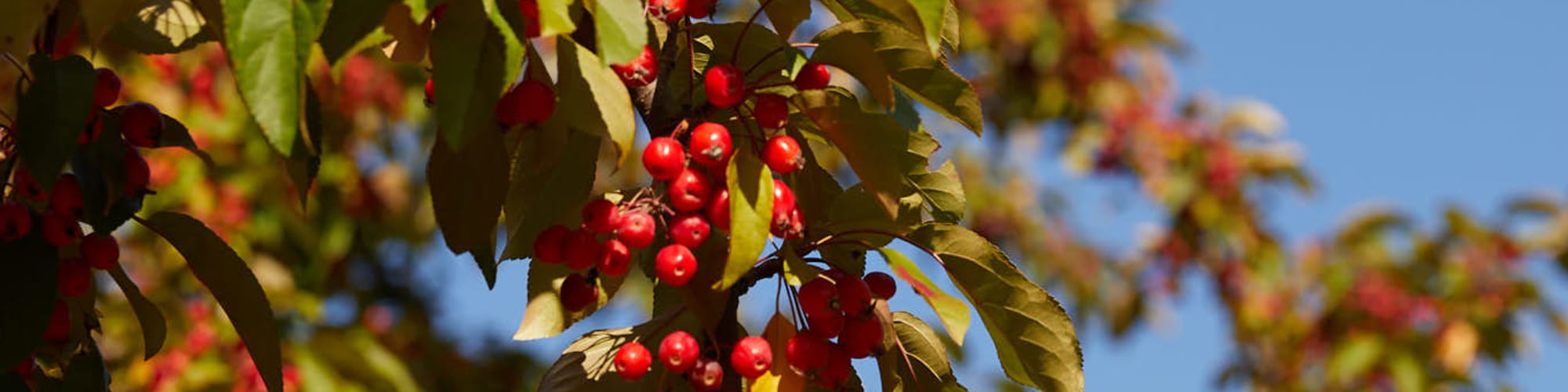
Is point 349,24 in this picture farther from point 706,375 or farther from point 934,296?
point 934,296

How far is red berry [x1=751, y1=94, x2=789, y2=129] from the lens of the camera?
119 cm

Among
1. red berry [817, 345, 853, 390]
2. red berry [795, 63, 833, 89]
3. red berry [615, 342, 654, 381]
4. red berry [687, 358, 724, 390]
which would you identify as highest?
red berry [795, 63, 833, 89]

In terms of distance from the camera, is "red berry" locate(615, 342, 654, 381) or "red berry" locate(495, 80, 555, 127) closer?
"red berry" locate(495, 80, 555, 127)

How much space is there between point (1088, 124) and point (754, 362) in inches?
253

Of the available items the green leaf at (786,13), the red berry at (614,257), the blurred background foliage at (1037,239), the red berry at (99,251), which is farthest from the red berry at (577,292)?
the blurred background foliage at (1037,239)

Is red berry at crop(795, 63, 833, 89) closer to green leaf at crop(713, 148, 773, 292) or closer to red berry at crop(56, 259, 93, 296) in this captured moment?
green leaf at crop(713, 148, 773, 292)

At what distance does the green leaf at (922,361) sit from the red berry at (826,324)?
0.31ft

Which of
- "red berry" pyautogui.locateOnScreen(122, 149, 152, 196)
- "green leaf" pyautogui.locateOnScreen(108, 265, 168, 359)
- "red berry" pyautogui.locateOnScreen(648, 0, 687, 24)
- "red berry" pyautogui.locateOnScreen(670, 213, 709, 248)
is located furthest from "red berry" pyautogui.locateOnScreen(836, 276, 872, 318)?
"green leaf" pyautogui.locateOnScreen(108, 265, 168, 359)

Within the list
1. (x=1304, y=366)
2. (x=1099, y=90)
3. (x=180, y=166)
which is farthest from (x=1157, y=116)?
(x=180, y=166)

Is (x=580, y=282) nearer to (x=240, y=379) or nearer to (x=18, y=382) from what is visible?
(x=18, y=382)

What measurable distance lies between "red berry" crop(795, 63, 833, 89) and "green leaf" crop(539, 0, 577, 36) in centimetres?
23

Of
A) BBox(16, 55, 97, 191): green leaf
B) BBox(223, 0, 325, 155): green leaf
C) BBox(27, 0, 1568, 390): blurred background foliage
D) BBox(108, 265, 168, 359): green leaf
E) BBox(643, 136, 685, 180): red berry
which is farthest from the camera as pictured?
BBox(27, 0, 1568, 390): blurred background foliage

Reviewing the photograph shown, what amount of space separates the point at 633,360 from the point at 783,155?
0.66ft

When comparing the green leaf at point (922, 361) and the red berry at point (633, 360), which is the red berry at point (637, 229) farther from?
the green leaf at point (922, 361)
